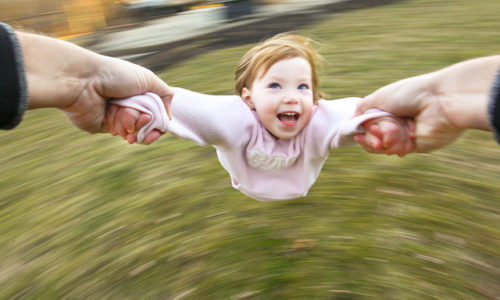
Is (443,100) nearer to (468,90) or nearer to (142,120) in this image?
(468,90)

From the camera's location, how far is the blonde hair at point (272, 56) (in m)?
1.76

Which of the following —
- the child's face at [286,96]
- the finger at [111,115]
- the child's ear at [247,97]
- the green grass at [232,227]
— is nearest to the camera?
the finger at [111,115]

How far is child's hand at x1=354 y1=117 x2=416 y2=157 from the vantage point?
162cm

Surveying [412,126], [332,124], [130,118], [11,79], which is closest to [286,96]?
[332,124]

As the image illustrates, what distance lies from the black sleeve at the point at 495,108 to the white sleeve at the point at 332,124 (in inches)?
20.3

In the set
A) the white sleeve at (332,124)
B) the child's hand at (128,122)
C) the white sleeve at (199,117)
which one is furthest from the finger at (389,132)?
the child's hand at (128,122)

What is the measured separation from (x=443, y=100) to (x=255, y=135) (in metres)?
0.72

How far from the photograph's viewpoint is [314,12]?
23.5ft

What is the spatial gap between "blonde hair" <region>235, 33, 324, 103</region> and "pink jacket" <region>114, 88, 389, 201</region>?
11 cm

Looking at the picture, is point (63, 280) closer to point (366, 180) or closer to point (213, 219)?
point (213, 219)

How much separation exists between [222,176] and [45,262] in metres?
1.17

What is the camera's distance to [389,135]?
1.62 m

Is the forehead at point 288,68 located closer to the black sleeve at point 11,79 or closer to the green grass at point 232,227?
the black sleeve at point 11,79

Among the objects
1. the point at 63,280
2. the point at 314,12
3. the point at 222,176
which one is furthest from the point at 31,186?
the point at 314,12
